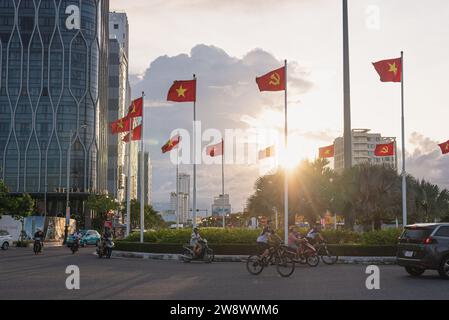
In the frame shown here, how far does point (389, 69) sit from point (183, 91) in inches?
405

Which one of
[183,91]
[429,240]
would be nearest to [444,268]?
[429,240]

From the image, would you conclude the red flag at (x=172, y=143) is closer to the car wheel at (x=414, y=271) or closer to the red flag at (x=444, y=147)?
the red flag at (x=444, y=147)

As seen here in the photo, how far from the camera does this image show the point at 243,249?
95.4ft

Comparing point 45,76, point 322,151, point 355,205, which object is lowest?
point 355,205

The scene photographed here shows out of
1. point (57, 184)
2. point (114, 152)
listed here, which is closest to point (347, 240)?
point (57, 184)

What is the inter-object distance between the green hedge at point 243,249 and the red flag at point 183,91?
741 centimetres

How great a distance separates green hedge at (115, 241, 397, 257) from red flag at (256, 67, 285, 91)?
7.43m

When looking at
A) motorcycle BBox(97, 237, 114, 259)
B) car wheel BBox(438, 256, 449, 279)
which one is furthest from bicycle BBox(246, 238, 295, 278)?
motorcycle BBox(97, 237, 114, 259)

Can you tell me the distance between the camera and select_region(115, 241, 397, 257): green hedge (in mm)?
27719
